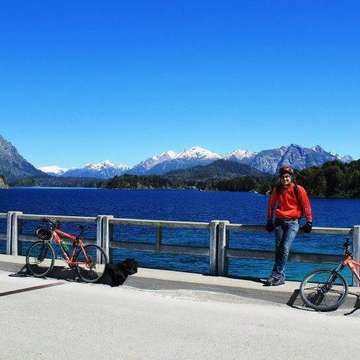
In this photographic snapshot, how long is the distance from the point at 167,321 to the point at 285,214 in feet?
9.71

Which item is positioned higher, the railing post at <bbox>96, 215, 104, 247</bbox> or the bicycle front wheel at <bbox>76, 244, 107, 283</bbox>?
the railing post at <bbox>96, 215, 104, 247</bbox>

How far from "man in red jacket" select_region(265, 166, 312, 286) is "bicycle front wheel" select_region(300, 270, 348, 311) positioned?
87 centimetres

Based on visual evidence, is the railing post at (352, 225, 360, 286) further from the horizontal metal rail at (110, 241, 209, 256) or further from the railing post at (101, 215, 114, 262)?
the railing post at (101, 215, 114, 262)

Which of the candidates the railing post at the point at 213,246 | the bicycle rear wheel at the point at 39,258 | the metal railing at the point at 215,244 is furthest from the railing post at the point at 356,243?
the bicycle rear wheel at the point at 39,258

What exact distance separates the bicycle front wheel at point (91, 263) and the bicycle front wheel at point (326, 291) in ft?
12.8

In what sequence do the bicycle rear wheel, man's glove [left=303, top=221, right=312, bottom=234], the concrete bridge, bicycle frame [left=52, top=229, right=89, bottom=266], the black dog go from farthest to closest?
the bicycle rear wheel < bicycle frame [left=52, top=229, right=89, bottom=266] < the black dog < man's glove [left=303, top=221, right=312, bottom=234] < the concrete bridge

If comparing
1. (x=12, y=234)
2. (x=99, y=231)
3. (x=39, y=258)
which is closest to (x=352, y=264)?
(x=99, y=231)

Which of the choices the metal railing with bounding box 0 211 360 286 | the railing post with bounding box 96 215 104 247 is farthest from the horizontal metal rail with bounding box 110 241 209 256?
the railing post with bounding box 96 215 104 247

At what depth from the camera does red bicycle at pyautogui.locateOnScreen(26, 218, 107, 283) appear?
10719mm

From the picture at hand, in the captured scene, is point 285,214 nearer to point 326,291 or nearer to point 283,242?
point 283,242

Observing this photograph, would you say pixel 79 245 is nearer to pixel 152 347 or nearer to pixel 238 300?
pixel 238 300

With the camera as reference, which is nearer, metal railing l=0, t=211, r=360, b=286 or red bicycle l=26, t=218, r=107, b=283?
metal railing l=0, t=211, r=360, b=286

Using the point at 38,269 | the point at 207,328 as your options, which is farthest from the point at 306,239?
the point at 207,328

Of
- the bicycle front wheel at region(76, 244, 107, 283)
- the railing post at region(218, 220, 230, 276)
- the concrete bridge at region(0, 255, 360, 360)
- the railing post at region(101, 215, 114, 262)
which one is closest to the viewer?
the concrete bridge at region(0, 255, 360, 360)
